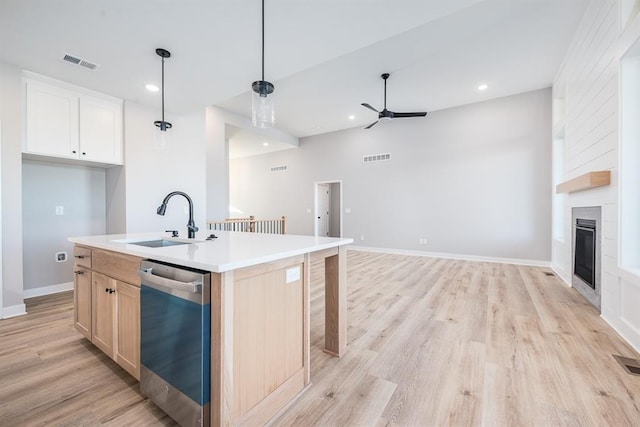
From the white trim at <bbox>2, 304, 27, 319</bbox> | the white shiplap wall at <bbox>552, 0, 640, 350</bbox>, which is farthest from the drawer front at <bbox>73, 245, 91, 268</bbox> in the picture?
the white shiplap wall at <bbox>552, 0, 640, 350</bbox>

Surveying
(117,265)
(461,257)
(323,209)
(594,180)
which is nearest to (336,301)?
(117,265)

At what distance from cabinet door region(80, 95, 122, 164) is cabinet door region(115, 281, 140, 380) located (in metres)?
2.60

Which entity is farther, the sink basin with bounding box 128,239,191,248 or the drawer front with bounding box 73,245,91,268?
the sink basin with bounding box 128,239,191,248

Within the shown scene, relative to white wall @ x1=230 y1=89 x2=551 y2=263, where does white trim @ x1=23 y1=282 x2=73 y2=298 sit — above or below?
below

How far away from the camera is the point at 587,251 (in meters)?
3.17

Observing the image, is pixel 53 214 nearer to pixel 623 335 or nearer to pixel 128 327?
pixel 128 327

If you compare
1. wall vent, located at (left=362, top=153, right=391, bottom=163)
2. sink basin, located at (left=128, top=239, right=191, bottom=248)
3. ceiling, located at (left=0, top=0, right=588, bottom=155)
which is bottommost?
sink basin, located at (left=128, top=239, right=191, bottom=248)

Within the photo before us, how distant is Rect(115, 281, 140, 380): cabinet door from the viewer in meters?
→ 1.54

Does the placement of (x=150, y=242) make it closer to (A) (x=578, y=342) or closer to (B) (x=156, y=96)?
(B) (x=156, y=96)

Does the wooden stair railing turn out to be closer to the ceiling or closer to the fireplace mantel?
the ceiling

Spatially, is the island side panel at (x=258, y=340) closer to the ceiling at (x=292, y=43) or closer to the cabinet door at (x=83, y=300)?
the cabinet door at (x=83, y=300)

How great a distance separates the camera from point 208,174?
17.7ft

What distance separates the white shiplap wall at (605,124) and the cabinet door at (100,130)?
541 centimetres

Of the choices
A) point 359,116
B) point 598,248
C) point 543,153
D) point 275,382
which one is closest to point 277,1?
point 275,382
